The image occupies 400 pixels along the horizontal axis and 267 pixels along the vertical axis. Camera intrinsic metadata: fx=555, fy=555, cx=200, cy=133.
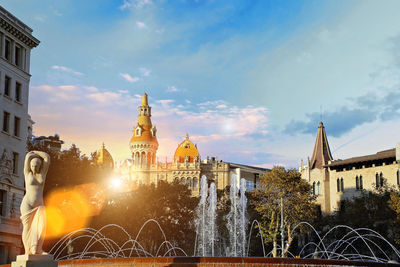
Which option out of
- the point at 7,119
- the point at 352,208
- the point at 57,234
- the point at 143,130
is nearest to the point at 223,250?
the point at 352,208

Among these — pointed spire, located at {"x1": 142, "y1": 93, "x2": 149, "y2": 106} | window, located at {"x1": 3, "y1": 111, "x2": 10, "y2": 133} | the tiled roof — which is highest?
pointed spire, located at {"x1": 142, "y1": 93, "x2": 149, "y2": 106}

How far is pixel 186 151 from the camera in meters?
141

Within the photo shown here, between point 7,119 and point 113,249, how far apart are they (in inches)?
698

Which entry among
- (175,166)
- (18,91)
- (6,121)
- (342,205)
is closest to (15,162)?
(6,121)

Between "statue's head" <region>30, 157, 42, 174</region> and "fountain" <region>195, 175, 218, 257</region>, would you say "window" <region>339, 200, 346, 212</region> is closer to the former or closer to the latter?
"fountain" <region>195, 175, 218, 257</region>

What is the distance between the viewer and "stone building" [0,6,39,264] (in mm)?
42000

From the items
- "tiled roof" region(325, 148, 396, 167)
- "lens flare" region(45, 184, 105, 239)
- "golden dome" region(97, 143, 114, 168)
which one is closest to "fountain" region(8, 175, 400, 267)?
"lens flare" region(45, 184, 105, 239)

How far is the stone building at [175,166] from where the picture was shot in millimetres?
131500

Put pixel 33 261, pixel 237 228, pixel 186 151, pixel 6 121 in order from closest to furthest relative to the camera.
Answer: pixel 33 261
pixel 6 121
pixel 237 228
pixel 186 151

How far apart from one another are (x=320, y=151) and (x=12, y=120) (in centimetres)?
6004

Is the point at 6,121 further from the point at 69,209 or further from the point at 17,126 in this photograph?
the point at 69,209

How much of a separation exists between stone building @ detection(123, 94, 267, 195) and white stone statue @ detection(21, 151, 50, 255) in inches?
4319

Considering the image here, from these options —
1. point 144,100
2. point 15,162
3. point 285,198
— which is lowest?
point 285,198

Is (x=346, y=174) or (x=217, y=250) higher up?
(x=346, y=174)
